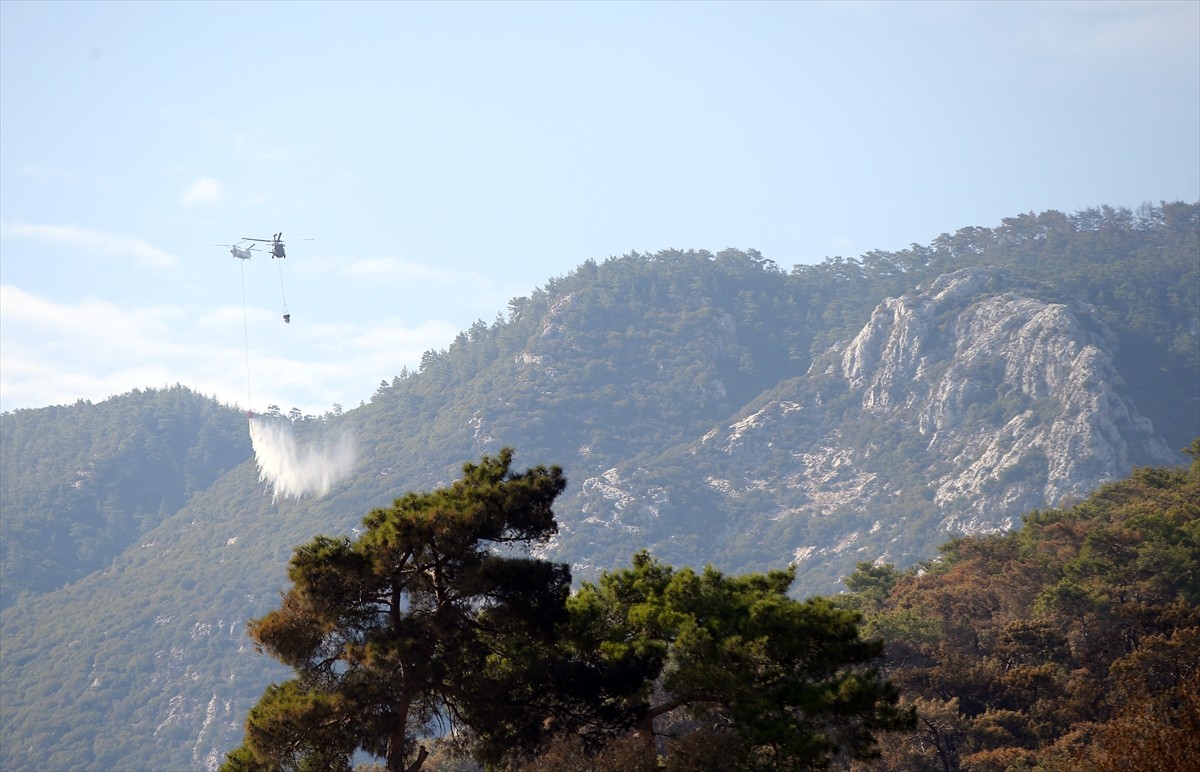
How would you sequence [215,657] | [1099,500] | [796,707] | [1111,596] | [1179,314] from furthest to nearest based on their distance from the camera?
[1179,314] < [215,657] < [1099,500] < [1111,596] < [796,707]

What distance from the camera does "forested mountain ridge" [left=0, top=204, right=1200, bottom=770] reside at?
137750 mm

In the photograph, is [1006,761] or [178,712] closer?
[1006,761]

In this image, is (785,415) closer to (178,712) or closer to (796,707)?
(178,712)

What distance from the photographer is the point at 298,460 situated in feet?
604

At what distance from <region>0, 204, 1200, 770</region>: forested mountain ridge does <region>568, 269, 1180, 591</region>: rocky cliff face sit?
311 millimetres

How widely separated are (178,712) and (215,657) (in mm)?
10002

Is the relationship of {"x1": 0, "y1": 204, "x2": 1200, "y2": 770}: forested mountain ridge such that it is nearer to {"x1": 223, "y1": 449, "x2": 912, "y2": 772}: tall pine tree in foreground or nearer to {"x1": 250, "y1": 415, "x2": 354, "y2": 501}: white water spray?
{"x1": 250, "y1": 415, "x2": 354, "y2": 501}: white water spray

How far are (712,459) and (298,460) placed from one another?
191ft

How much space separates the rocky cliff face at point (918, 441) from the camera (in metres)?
142

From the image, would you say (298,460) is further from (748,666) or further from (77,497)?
(748,666)

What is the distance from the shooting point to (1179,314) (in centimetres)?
17338

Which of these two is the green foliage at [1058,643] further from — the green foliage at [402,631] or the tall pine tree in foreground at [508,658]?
the green foliage at [402,631]

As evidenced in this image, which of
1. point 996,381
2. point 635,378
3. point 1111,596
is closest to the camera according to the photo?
point 1111,596

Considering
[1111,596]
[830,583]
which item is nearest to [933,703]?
[1111,596]
